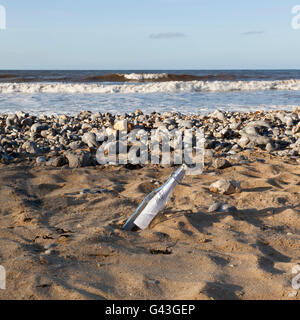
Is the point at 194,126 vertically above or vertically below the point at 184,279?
above

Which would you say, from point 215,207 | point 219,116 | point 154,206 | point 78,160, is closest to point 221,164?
point 215,207

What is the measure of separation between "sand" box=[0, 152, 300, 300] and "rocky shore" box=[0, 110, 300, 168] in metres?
0.86

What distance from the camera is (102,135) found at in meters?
5.43

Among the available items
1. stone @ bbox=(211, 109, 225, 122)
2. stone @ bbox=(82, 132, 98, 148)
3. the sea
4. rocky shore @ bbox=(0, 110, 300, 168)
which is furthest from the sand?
the sea

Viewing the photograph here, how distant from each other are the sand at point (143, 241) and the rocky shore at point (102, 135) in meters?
0.86

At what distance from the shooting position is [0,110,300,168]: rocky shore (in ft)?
14.3

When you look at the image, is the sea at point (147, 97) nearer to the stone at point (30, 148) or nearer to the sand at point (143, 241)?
the stone at point (30, 148)

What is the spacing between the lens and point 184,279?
1766 millimetres

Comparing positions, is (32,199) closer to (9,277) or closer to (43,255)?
(43,255)

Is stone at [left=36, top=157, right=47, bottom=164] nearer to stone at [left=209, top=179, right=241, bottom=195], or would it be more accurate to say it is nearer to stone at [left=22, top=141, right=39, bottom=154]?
stone at [left=22, top=141, right=39, bottom=154]

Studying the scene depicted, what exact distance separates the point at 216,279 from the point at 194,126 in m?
4.71

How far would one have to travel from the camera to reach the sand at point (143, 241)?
66.1 inches
